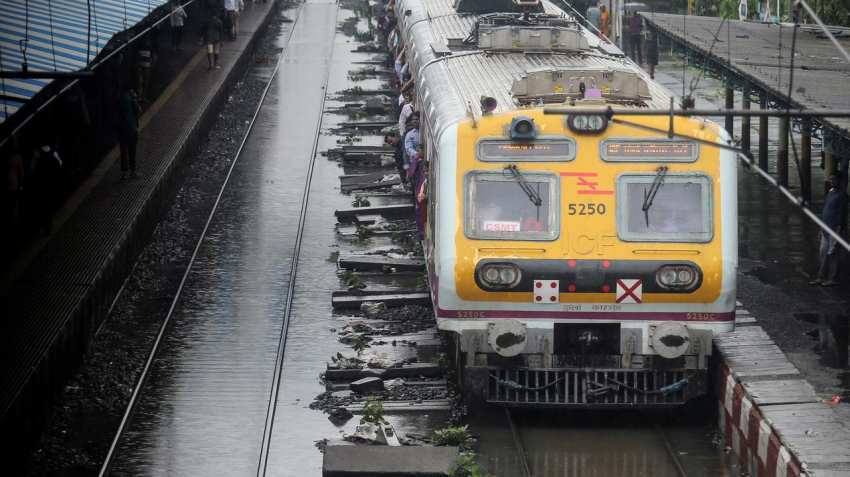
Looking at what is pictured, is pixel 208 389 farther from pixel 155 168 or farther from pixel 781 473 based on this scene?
pixel 155 168

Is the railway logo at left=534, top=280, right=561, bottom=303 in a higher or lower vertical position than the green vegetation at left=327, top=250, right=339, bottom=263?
higher

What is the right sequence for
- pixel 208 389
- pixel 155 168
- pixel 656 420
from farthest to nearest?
pixel 155 168, pixel 208 389, pixel 656 420

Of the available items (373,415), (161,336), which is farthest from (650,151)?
(161,336)

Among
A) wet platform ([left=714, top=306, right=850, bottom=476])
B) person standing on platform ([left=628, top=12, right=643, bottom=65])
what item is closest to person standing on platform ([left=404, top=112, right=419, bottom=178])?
wet platform ([left=714, top=306, right=850, bottom=476])

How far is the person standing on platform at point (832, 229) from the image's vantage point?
16562mm

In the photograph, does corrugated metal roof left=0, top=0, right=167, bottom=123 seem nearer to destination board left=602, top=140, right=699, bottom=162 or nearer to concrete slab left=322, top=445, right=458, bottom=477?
concrete slab left=322, top=445, right=458, bottom=477

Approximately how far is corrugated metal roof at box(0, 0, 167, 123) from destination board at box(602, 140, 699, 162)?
6180 millimetres

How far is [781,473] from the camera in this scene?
33.4ft

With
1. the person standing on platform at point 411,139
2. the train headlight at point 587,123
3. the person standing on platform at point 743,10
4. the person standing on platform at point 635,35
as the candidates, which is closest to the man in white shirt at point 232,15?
the person standing on platform at point 635,35

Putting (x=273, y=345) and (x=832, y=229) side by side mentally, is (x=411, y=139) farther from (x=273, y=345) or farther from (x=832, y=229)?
(x=832, y=229)

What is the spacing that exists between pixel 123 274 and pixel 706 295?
26.8 feet

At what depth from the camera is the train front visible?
465 inches

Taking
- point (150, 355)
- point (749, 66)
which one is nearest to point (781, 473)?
point (150, 355)

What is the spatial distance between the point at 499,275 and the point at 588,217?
0.90 m
